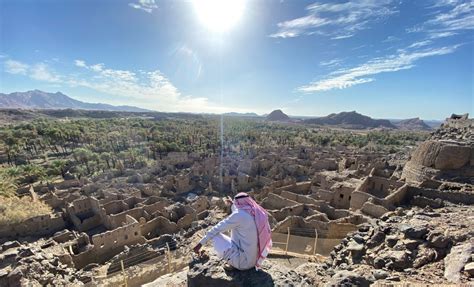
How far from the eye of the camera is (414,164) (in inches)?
724

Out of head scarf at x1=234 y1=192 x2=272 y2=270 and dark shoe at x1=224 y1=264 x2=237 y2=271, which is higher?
head scarf at x1=234 y1=192 x2=272 y2=270

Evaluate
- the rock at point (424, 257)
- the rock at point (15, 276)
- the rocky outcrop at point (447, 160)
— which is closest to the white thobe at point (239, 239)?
the rock at point (424, 257)

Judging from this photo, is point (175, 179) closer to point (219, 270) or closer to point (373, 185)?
point (373, 185)

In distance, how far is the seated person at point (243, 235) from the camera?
15.8 ft

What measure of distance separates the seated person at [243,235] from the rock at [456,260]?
11.5 feet

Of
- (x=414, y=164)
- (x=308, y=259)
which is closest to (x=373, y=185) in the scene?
(x=414, y=164)

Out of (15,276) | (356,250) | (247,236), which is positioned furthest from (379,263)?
(15,276)

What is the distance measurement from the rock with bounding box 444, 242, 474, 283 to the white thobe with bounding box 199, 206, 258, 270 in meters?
3.68

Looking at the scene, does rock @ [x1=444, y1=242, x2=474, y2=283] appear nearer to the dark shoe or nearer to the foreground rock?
the foreground rock

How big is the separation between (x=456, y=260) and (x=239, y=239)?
14.6 feet

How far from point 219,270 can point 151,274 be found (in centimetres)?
706

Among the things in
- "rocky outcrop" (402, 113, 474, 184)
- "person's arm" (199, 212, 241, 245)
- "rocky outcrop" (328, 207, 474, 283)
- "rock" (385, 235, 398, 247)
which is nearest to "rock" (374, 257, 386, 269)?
"rocky outcrop" (328, 207, 474, 283)

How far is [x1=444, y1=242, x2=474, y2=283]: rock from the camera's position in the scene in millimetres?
Answer: 5309

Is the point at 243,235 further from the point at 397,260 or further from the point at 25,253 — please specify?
the point at 25,253
